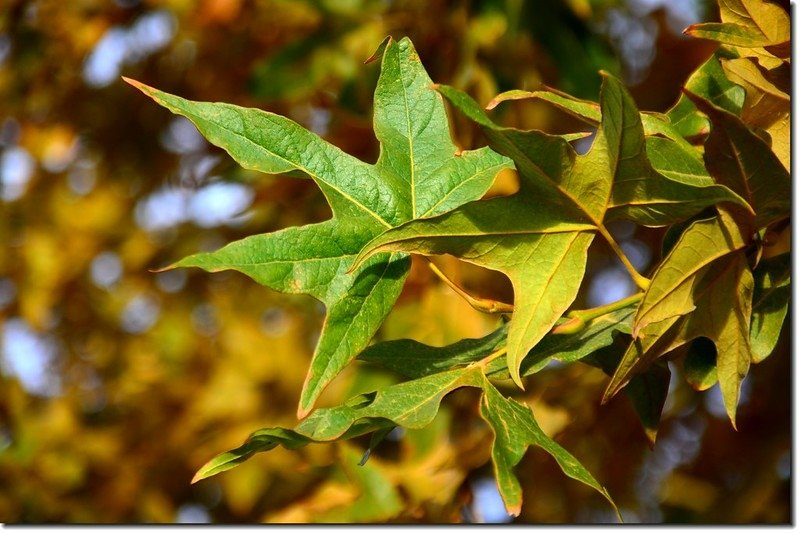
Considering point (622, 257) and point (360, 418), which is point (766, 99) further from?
point (360, 418)

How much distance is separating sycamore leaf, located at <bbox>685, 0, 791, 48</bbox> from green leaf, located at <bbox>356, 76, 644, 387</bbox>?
0.35 ft

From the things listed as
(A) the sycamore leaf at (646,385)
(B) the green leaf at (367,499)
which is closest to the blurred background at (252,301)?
(B) the green leaf at (367,499)

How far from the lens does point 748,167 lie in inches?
20.1

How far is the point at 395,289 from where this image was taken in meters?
0.56

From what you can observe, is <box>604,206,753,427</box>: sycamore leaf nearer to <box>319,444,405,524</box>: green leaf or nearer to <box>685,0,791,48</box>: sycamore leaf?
<box>685,0,791,48</box>: sycamore leaf

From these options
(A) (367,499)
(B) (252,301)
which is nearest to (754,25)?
(A) (367,499)

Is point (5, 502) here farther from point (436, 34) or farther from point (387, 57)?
point (387, 57)

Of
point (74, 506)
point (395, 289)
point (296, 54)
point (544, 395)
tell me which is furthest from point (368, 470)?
Answer: point (74, 506)

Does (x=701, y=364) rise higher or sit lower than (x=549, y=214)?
lower

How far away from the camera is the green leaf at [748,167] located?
1.63 feet

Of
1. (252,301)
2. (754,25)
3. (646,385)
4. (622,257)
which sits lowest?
(252,301)

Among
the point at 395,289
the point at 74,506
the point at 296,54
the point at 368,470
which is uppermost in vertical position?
the point at 395,289

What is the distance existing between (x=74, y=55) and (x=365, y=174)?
1.77 metres

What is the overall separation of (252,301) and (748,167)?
195 cm
